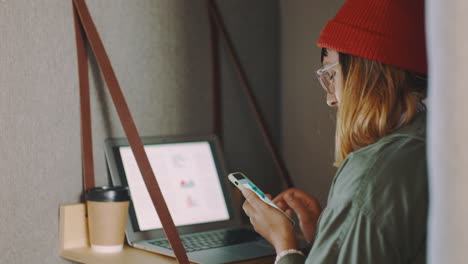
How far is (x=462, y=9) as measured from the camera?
0.37 metres

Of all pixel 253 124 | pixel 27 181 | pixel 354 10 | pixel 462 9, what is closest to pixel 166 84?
pixel 253 124

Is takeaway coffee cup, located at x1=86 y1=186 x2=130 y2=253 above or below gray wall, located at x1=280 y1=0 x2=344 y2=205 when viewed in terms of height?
below

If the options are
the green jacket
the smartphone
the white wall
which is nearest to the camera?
the white wall

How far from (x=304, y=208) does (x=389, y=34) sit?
49 centimetres

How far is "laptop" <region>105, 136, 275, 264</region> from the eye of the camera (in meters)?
1.21

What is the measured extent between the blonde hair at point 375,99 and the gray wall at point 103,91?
2.10 ft

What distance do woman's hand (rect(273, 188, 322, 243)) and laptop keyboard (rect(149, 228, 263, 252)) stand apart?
5.3 inches

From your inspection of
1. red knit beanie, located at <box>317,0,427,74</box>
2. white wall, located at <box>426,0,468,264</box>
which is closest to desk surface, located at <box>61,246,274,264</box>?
red knit beanie, located at <box>317,0,427,74</box>

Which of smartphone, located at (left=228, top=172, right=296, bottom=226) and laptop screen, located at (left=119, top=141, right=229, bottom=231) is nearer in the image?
smartphone, located at (left=228, top=172, right=296, bottom=226)

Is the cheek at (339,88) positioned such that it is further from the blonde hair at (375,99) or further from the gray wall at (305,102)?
the gray wall at (305,102)

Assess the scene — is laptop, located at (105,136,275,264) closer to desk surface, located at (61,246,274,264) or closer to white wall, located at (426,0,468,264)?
desk surface, located at (61,246,274,264)

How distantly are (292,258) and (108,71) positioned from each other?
1.90ft

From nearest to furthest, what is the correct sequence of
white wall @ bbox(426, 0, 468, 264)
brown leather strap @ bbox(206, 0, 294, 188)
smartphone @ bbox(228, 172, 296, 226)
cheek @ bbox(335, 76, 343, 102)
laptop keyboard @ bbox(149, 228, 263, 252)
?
white wall @ bbox(426, 0, 468, 264) < cheek @ bbox(335, 76, 343, 102) < smartphone @ bbox(228, 172, 296, 226) < laptop keyboard @ bbox(149, 228, 263, 252) < brown leather strap @ bbox(206, 0, 294, 188)

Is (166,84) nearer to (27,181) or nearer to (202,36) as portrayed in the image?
(202,36)
